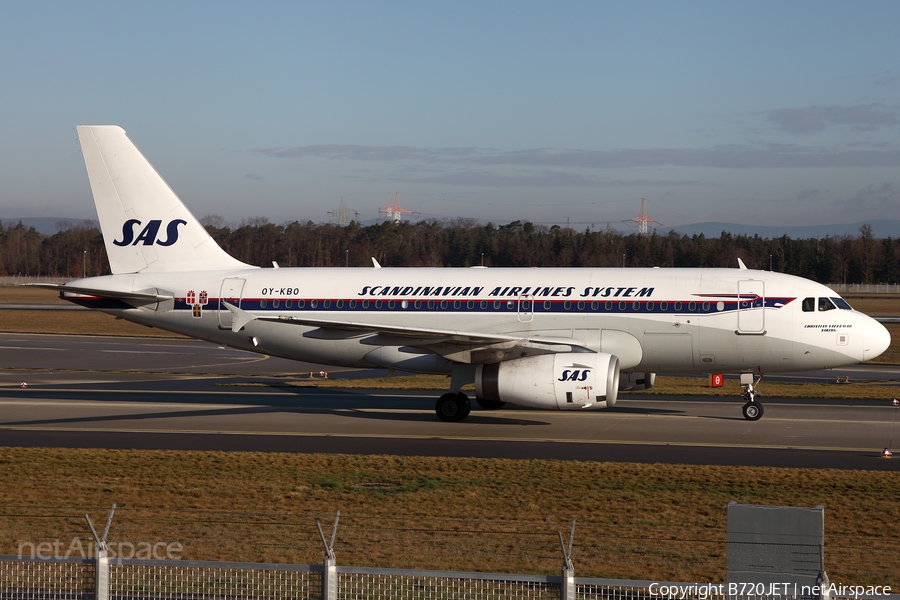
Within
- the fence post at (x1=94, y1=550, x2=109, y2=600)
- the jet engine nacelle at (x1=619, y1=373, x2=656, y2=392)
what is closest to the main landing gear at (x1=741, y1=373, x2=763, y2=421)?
the jet engine nacelle at (x1=619, y1=373, x2=656, y2=392)

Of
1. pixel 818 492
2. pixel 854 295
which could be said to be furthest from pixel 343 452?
pixel 854 295

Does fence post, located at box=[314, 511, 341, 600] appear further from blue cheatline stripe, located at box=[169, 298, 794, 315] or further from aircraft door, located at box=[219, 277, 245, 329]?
aircraft door, located at box=[219, 277, 245, 329]

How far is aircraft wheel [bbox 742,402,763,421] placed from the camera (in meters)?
27.3

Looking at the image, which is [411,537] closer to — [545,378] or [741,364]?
[545,378]

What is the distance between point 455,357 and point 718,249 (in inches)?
5304

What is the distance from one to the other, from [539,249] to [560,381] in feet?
402

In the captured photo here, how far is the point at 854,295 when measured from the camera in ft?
450

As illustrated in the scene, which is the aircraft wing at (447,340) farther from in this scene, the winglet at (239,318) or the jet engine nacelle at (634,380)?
the jet engine nacelle at (634,380)

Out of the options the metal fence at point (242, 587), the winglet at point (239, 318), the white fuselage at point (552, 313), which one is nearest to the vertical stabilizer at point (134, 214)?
the white fuselage at point (552, 313)

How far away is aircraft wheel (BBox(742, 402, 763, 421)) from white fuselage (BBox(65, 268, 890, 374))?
42.1 inches

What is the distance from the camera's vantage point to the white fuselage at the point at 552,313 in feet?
87.9

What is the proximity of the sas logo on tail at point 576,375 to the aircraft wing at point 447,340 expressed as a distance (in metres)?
1.49

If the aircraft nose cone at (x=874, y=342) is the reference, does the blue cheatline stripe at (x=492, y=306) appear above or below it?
above

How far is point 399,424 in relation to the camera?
27.0 meters
